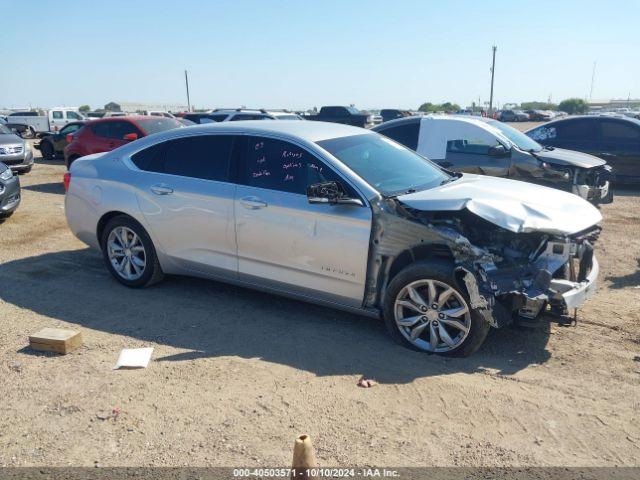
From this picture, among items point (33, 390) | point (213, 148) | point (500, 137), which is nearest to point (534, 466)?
point (33, 390)

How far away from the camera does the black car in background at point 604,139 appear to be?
11852 mm

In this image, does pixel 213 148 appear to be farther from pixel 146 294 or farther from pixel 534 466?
pixel 534 466

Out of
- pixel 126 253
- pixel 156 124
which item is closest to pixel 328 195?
pixel 126 253

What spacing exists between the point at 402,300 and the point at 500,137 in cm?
581

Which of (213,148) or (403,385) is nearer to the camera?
(403,385)

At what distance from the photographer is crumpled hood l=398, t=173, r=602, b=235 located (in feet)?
13.6

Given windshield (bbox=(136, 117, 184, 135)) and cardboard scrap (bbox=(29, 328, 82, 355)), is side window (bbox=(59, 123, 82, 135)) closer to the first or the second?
windshield (bbox=(136, 117, 184, 135))

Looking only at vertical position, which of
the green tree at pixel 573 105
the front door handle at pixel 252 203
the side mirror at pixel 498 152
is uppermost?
the front door handle at pixel 252 203

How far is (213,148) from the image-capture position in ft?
17.6

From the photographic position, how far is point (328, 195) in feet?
14.8

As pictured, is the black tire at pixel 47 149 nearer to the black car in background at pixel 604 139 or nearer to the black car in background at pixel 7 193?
the black car in background at pixel 7 193

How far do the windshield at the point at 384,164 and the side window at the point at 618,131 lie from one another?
8193 millimetres

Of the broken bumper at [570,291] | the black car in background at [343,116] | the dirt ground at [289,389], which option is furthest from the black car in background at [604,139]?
the black car in background at [343,116]

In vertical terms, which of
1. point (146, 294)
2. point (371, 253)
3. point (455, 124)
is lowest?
point (146, 294)
